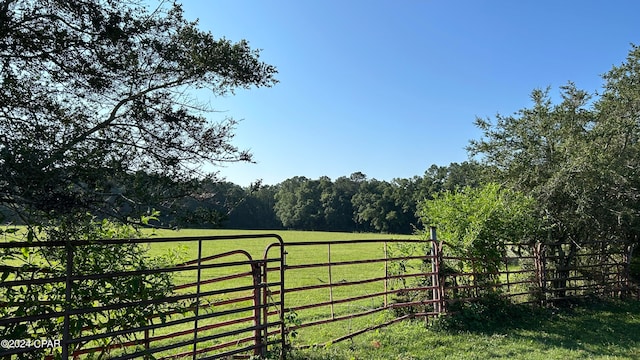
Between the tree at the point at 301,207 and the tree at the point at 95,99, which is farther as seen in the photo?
→ the tree at the point at 301,207

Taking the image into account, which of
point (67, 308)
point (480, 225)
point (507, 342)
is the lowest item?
point (507, 342)

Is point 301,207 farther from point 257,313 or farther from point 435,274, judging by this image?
point 257,313

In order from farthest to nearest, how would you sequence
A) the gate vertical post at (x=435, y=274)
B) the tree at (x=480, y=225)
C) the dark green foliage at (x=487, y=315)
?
the tree at (x=480, y=225) → the gate vertical post at (x=435, y=274) → the dark green foliage at (x=487, y=315)

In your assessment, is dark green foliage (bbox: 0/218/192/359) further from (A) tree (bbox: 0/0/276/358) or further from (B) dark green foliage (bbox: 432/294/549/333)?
(B) dark green foliage (bbox: 432/294/549/333)

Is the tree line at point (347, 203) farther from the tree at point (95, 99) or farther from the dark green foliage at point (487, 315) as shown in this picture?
the tree at point (95, 99)

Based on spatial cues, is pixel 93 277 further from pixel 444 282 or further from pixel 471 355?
pixel 444 282

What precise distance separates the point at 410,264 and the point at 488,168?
15.5 ft

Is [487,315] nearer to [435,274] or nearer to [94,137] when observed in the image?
[435,274]

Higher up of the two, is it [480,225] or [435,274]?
[480,225]

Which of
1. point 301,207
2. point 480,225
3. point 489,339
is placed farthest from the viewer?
point 301,207

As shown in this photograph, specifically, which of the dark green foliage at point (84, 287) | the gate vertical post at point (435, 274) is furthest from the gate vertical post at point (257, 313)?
the gate vertical post at point (435, 274)

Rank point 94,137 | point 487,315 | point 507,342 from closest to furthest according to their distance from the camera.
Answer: point 94,137 < point 507,342 < point 487,315

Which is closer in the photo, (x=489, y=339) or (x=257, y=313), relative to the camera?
(x=257, y=313)

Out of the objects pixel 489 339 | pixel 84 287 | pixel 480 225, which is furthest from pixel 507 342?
pixel 84 287
